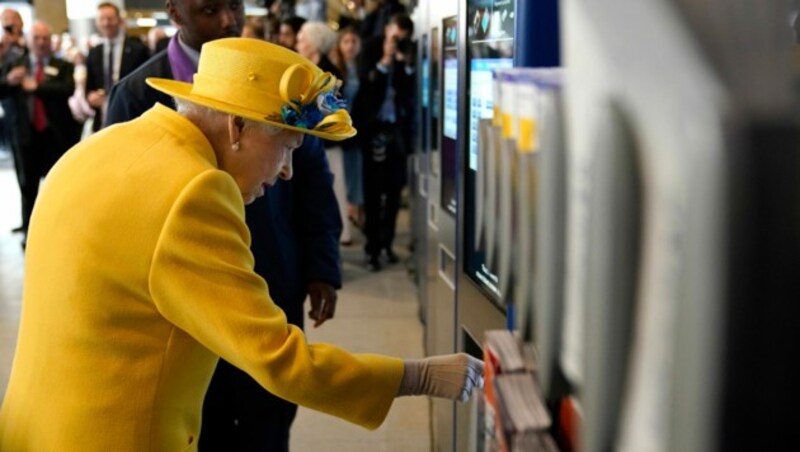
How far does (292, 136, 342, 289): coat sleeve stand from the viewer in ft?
8.05

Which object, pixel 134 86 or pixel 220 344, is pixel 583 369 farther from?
pixel 134 86

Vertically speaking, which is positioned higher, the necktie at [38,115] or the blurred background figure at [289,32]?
the blurred background figure at [289,32]

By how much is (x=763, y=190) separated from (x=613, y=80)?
0.44 feet

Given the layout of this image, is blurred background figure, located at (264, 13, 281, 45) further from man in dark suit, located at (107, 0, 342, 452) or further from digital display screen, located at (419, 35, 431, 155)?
man in dark suit, located at (107, 0, 342, 452)

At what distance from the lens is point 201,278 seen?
1.28 metres

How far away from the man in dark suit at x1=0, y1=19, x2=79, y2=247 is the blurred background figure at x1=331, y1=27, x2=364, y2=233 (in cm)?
198

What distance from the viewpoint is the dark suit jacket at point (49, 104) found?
629cm

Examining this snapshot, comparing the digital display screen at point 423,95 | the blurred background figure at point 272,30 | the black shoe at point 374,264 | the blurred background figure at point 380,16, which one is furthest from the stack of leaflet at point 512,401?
the blurred background figure at point 272,30

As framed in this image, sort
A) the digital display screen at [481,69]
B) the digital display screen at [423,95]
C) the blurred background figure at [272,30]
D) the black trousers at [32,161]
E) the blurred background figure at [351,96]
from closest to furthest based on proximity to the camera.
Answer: the digital display screen at [481,69] → the digital display screen at [423,95] → the blurred background figure at [351,96] → the black trousers at [32,161] → the blurred background figure at [272,30]

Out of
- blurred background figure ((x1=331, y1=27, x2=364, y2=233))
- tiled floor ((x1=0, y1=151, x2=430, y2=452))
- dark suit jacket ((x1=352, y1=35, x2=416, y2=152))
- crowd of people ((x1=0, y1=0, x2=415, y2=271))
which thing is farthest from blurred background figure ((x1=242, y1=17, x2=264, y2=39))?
tiled floor ((x1=0, y1=151, x2=430, y2=452))

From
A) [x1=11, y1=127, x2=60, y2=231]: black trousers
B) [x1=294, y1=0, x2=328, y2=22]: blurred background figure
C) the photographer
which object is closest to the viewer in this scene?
the photographer

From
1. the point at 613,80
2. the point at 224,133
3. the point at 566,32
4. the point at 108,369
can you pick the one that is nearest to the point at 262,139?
the point at 224,133

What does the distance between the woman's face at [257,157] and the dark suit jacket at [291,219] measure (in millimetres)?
696

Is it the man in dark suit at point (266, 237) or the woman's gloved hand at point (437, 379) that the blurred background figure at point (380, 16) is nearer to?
the man in dark suit at point (266, 237)
